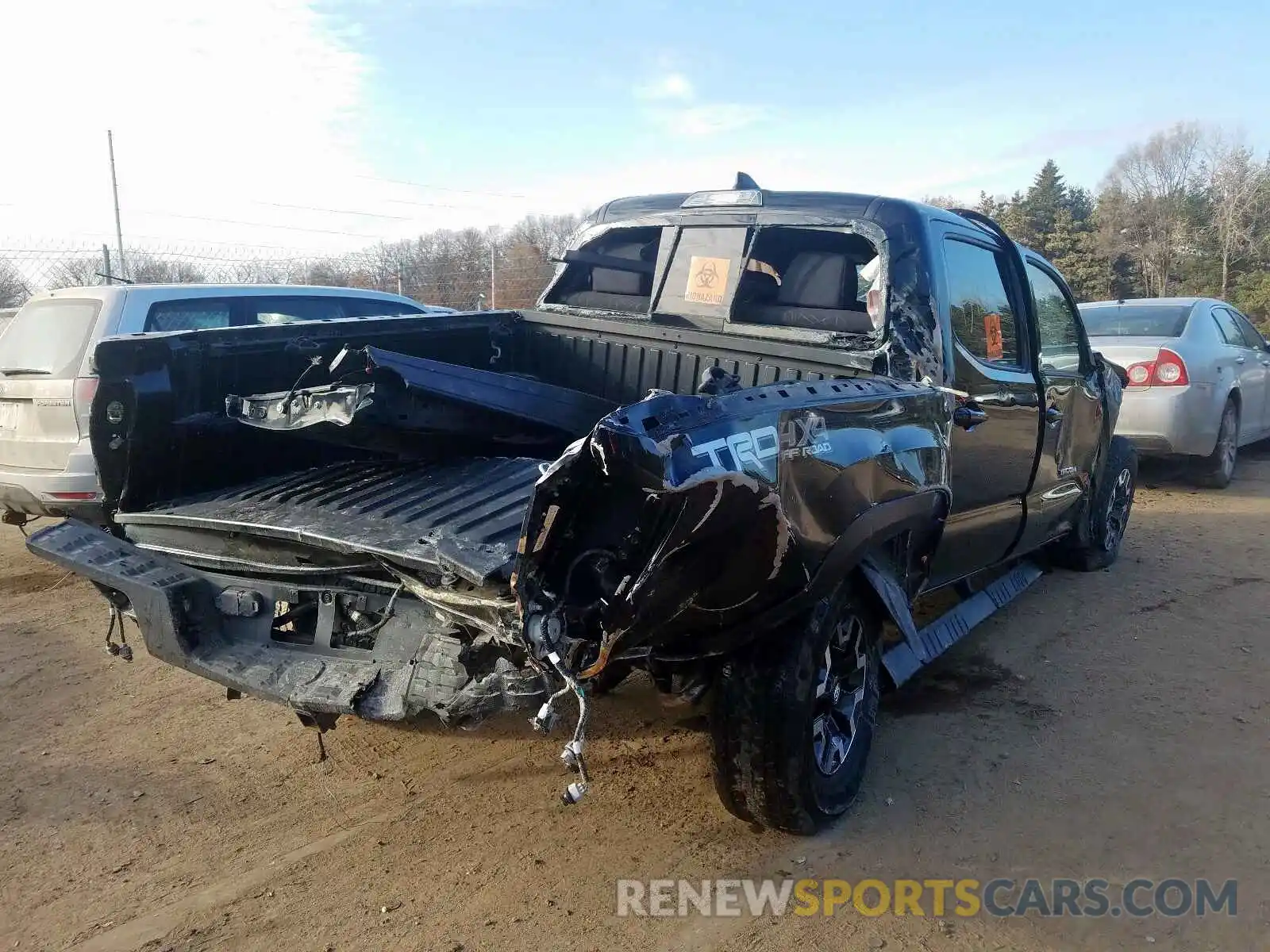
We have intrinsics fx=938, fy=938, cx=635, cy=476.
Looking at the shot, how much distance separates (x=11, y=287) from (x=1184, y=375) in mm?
20398

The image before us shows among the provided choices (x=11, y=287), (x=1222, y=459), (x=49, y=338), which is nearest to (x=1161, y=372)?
(x=1222, y=459)

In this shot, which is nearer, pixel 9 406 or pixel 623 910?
pixel 623 910

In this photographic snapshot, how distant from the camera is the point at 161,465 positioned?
142 inches

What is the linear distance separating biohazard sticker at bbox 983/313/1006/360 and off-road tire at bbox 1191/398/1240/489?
18.1 ft

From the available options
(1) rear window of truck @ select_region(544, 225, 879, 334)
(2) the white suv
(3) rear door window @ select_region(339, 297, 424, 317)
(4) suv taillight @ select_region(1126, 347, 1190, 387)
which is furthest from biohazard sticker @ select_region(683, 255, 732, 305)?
(4) suv taillight @ select_region(1126, 347, 1190, 387)

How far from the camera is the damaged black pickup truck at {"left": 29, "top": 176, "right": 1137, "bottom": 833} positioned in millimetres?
2234

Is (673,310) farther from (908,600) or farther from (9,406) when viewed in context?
(9,406)

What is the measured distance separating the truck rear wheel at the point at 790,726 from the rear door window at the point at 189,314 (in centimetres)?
445

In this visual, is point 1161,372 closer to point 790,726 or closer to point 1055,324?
point 1055,324

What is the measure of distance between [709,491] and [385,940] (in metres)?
1.48

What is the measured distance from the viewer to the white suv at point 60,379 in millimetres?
5414

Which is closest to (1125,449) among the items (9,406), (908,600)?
(908,600)

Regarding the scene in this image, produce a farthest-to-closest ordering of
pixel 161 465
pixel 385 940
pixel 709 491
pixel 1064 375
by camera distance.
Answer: pixel 1064 375 < pixel 161 465 < pixel 385 940 < pixel 709 491

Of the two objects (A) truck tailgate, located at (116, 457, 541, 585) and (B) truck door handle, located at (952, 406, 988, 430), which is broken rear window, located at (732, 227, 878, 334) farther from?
(A) truck tailgate, located at (116, 457, 541, 585)
